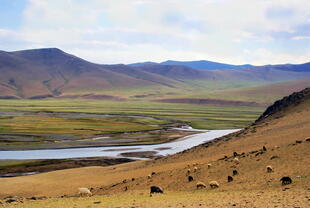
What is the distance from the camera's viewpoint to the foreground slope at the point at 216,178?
67.6 feet

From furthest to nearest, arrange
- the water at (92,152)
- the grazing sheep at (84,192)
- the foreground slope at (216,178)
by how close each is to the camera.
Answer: the water at (92,152)
the grazing sheep at (84,192)
the foreground slope at (216,178)

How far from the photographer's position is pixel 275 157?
31.1m

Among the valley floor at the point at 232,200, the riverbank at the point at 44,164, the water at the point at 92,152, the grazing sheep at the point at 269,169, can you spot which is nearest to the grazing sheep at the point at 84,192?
the valley floor at the point at 232,200

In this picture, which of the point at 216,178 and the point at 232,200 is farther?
the point at 216,178

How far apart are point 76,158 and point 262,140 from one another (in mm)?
32477

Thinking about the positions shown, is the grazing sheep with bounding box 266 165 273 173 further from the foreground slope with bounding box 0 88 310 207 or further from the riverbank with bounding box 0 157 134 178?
the riverbank with bounding box 0 157 134 178

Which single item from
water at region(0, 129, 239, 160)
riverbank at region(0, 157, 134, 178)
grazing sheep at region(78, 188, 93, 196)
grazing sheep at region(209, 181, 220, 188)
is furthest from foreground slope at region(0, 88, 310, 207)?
water at region(0, 129, 239, 160)

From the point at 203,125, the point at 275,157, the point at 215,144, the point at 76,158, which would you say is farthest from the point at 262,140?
the point at 203,125

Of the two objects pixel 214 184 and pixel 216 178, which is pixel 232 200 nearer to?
pixel 214 184

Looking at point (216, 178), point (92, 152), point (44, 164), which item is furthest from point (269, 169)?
point (92, 152)

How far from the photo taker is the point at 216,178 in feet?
96.7

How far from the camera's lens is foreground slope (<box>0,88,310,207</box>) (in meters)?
20.6

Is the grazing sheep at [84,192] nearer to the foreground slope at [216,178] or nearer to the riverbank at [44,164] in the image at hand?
the foreground slope at [216,178]

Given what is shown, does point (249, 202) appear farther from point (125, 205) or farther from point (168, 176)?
point (168, 176)
